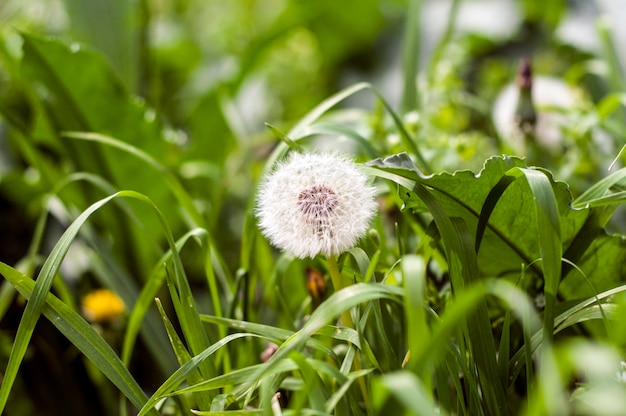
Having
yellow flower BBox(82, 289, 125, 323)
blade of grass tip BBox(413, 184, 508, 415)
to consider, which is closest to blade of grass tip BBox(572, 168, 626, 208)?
blade of grass tip BBox(413, 184, 508, 415)

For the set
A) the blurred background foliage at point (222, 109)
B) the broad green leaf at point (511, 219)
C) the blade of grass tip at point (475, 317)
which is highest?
the blurred background foliage at point (222, 109)

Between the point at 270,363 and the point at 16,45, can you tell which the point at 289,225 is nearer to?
the point at 270,363

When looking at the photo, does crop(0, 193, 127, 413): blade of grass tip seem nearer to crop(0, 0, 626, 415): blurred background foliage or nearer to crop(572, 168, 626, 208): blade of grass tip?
crop(0, 0, 626, 415): blurred background foliage

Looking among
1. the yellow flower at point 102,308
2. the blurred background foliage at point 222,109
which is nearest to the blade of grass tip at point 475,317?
the blurred background foliage at point 222,109

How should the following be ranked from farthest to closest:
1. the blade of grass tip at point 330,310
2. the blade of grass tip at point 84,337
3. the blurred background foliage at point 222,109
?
the blurred background foliage at point 222,109 < the blade of grass tip at point 84,337 < the blade of grass tip at point 330,310

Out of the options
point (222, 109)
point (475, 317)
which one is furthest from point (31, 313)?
point (222, 109)

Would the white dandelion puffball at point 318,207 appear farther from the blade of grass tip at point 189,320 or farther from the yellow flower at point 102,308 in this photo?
the yellow flower at point 102,308

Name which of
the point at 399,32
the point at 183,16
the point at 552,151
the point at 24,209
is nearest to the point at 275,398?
the point at 552,151
